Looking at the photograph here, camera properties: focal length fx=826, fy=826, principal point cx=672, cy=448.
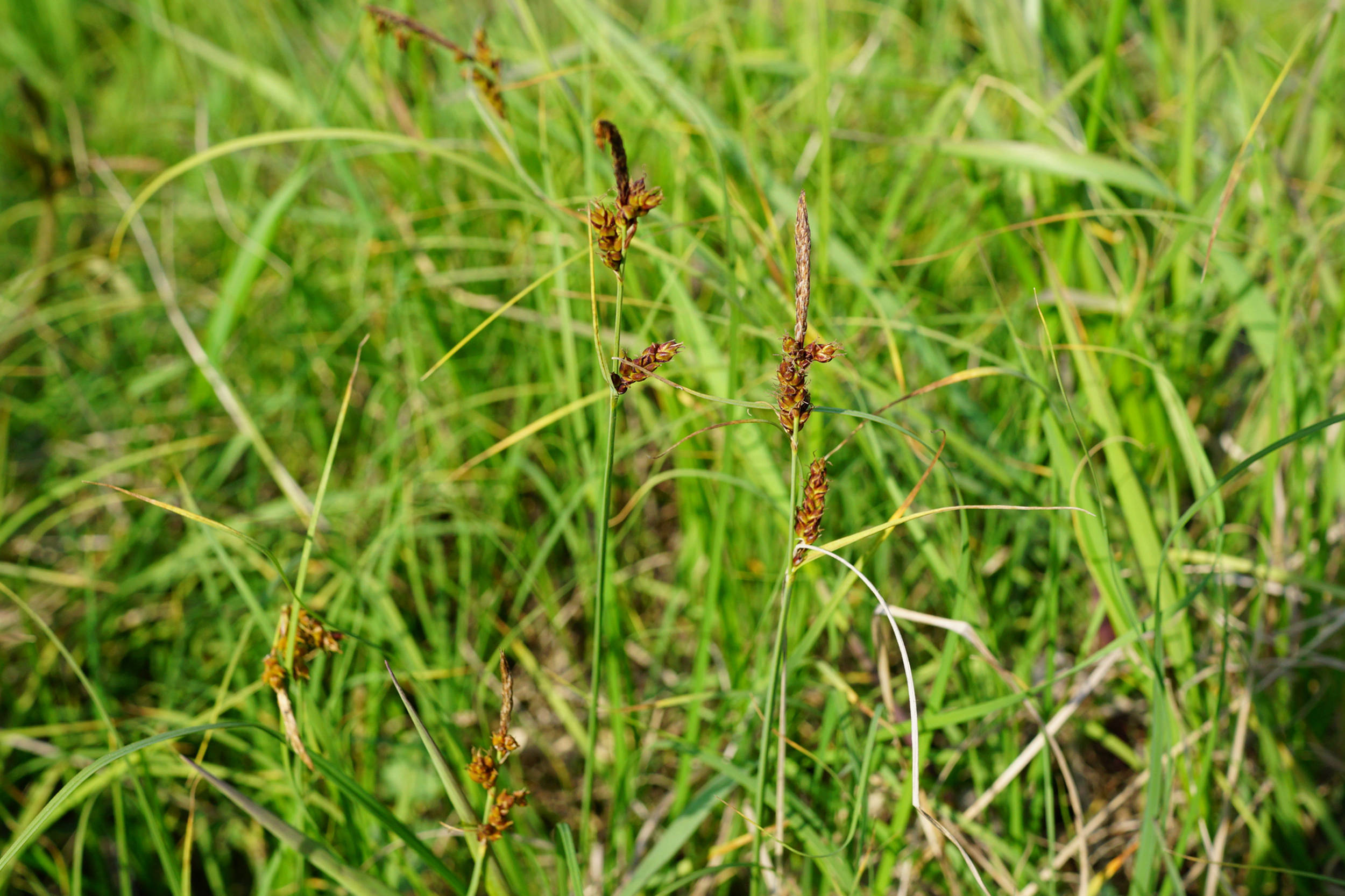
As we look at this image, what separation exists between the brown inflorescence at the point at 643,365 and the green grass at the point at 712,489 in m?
0.16

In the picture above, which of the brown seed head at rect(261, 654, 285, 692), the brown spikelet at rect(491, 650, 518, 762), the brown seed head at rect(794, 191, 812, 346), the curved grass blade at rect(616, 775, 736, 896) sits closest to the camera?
the brown seed head at rect(794, 191, 812, 346)

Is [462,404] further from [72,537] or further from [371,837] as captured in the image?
[72,537]

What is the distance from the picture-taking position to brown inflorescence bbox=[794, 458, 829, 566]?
0.63 metres

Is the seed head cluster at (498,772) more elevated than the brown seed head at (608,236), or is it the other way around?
the brown seed head at (608,236)

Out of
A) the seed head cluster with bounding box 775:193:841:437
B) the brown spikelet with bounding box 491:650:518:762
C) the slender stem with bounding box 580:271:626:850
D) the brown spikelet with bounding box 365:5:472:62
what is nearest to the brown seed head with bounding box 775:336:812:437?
the seed head cluster with bounding box 775:193:841:437

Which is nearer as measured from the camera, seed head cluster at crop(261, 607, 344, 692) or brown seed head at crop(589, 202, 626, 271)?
brown seed head at crop(589, 202, 626, 271)

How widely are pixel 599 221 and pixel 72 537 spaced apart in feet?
5.74

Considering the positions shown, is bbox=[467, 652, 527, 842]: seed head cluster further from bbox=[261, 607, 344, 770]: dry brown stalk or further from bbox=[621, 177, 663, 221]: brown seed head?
bbox=[621, 177, 663, 221]: brown seed head

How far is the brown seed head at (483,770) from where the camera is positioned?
2.24ft

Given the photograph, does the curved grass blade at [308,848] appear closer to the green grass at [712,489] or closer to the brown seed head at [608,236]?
the green grass at [712,489]

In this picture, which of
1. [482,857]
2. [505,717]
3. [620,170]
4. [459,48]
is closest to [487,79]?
[459,48]

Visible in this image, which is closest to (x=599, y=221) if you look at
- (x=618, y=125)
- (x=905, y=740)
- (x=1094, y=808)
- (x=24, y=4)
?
(x=905, y=740)

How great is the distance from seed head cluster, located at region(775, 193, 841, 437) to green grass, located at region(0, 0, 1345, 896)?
0.53ft

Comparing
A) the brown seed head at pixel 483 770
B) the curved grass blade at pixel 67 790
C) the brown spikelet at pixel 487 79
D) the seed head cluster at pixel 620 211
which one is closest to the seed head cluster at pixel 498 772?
the brown seed head at pixel 483 770
